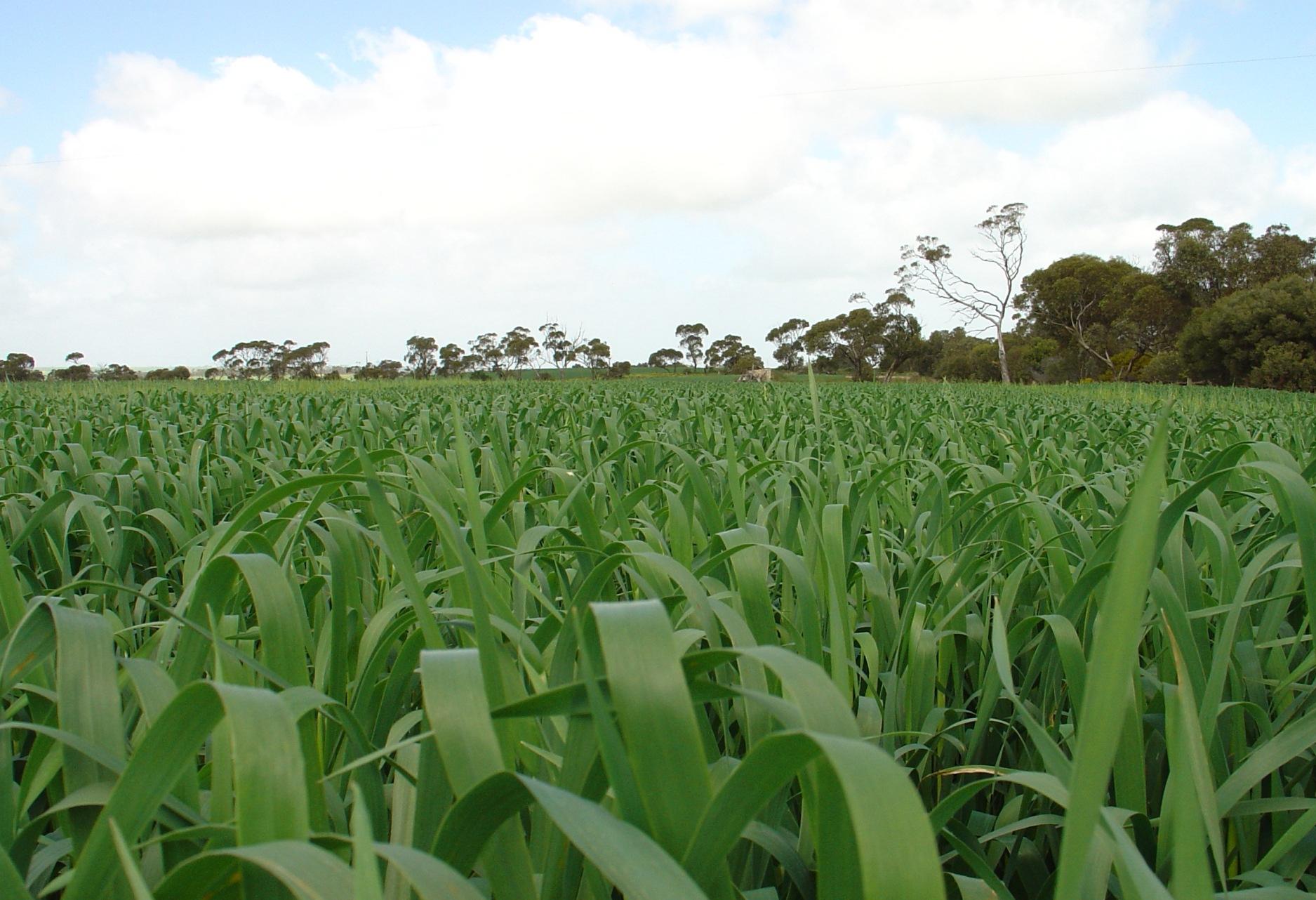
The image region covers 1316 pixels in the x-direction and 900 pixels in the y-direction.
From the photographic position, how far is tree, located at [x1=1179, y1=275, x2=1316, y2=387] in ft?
84.8

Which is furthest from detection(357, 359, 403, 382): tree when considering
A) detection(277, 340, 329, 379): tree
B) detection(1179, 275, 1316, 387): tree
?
detection(1179, 275, 1316, 387): tree

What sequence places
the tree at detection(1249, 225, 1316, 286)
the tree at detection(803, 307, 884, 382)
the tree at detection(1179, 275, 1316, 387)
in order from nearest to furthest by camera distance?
the tree at detection(1179, 275, 1316, 387)
the tree at detection(1249, 225, 1316, 286)
the tree at detection(803, 307, 884, 382)

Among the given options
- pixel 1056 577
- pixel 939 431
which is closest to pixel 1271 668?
pixel 1056 577

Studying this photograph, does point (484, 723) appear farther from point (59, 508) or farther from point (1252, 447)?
point (59, 508)

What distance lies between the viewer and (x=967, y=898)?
77 centimetres

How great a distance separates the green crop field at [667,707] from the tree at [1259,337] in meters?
30.2

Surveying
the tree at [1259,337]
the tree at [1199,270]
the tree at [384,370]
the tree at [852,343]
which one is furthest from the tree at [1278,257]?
the tree at [384,370]

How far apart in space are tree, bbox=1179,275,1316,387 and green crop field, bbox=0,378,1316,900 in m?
30.2

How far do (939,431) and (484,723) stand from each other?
396 centimetres

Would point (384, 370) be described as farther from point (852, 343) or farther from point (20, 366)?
point (852, 343)

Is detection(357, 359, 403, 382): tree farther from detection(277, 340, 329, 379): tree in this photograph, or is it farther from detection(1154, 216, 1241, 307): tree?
detection(1154, 216, 1241, 307): tree

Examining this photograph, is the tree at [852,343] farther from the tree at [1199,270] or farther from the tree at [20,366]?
the tree at [20,366]

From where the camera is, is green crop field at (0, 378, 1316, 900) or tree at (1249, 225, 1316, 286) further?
tree at (1249, 225, 1316, 286)

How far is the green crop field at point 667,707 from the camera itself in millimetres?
429
